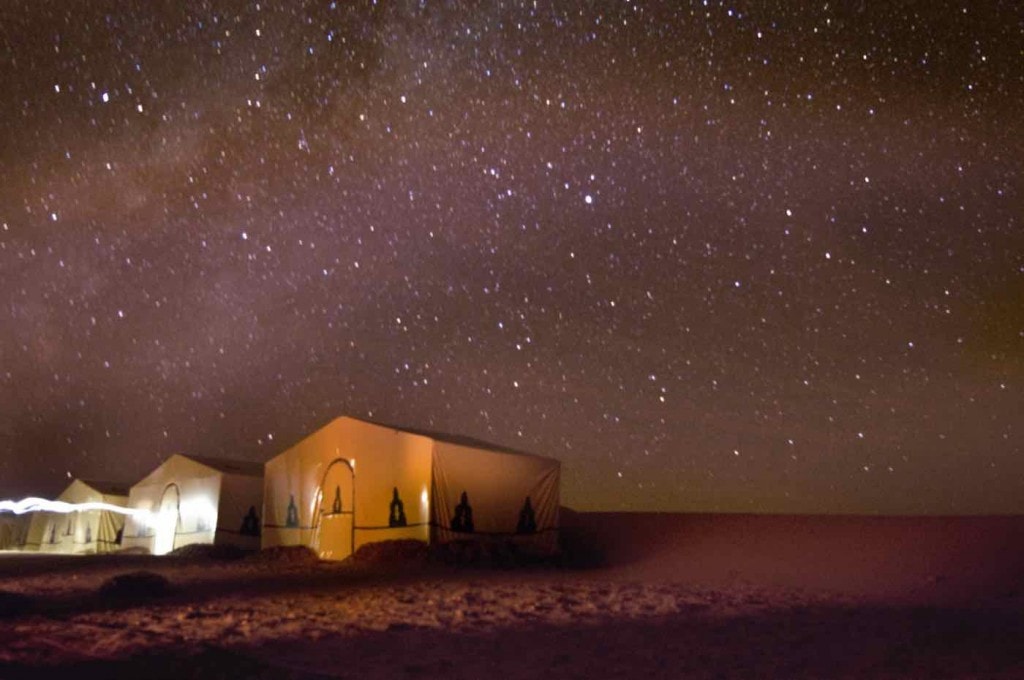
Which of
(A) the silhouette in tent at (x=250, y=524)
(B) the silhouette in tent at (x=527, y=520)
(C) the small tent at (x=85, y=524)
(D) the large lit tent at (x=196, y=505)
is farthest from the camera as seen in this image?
(C) the small tent at (x=85, y=524)

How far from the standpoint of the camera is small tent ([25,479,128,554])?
100 ft

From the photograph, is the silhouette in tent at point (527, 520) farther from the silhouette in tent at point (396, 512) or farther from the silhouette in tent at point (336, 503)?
the silhouette in tent at point (336, 503)

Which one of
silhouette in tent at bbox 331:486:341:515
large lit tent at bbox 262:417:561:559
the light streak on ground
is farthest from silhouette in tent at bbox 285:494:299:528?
the light streak on ground

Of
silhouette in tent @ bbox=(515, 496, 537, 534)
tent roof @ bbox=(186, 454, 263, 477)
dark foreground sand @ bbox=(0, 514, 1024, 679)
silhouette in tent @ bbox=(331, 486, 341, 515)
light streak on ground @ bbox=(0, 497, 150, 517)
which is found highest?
tent roof @ bbox=(186, 454, 263, 477)

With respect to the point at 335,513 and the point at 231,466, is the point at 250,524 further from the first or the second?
the point at 335,513

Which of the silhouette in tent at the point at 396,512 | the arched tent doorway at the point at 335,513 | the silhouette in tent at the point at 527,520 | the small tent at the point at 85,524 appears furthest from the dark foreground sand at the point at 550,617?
the small tent at the point at 85,524

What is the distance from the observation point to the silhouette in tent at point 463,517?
61.1 ft

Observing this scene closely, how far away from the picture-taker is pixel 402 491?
1862 cm

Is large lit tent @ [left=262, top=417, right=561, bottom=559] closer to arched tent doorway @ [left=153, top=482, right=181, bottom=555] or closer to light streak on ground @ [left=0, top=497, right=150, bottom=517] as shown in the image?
arched tent doorway @ [left=153, top=482, right=181, bottom=555]

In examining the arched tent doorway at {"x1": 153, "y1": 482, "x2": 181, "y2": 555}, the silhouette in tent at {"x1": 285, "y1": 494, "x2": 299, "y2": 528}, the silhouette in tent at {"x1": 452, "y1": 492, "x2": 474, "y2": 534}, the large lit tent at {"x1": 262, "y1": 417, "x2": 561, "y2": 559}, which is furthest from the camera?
the arched tent doorway at {"x1": 153, "y1": 482, "x2": 181, "y2": 555}

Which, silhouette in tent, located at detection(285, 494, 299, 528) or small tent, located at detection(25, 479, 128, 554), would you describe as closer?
silhouette in tent, located at detection(285, 494, 299, 528)

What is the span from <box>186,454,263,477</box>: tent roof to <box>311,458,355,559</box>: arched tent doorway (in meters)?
5.80

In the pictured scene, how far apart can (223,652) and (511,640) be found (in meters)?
2.55

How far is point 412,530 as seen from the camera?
18297 mm
